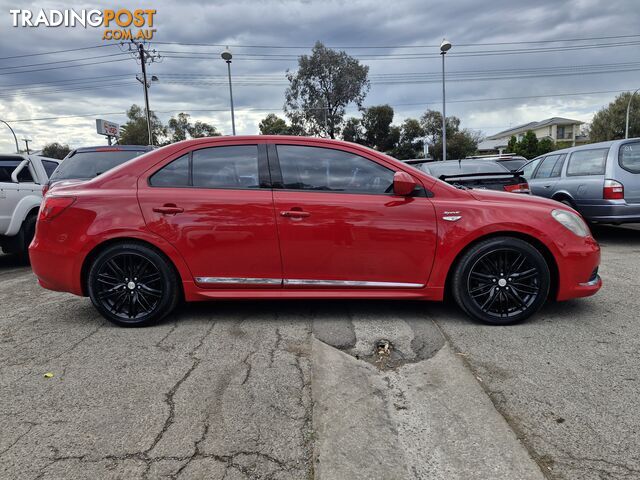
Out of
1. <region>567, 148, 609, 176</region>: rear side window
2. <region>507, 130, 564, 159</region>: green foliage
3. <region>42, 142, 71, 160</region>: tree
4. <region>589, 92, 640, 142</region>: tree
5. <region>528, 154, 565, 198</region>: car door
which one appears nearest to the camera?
<region>567, 148, 609, 176</region>: rear side window

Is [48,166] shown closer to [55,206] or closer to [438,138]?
[55,206]

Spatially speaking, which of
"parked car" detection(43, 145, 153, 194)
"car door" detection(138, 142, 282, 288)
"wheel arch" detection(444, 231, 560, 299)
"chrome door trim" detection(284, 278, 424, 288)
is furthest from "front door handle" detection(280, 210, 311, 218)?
"parked car" detection(43, 145, 153, 194)

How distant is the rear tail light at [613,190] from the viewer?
249 inches

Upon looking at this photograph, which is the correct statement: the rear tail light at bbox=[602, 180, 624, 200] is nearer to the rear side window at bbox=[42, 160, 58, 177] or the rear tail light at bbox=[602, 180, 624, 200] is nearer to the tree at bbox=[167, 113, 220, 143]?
the rear side window at bbox=[42, 160, 58, 177]

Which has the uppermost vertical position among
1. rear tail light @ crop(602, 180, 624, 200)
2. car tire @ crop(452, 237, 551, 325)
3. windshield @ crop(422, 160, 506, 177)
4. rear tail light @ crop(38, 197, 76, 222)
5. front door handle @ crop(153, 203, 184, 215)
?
windshield @ crop(422, 160, 506, 177)

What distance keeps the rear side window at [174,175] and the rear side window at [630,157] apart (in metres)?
6.34

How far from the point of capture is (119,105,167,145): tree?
54.1 metres

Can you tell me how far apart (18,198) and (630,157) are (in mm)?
9155

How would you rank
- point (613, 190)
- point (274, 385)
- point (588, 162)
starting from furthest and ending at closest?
point (588, 162) → point (613, 190) → point (274, 385)

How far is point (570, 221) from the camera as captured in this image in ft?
11.4

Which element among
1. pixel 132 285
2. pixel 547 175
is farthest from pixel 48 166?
pixel 547 175

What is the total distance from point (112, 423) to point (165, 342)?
1056 millimetres

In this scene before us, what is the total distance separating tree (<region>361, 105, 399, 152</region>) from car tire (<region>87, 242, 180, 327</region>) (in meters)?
43.5

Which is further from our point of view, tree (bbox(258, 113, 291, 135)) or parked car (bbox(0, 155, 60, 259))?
tree (bbox(258, 113, 291, 135))
